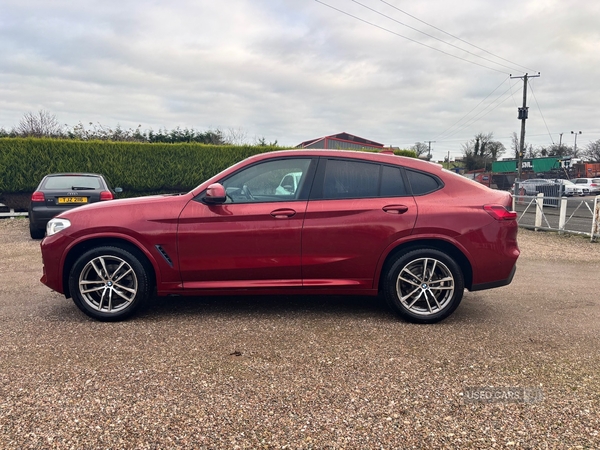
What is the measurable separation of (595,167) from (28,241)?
195 ft

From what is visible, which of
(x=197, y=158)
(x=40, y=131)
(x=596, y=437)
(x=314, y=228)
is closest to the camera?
(x=596, y=437)

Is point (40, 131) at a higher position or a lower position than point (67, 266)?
higher

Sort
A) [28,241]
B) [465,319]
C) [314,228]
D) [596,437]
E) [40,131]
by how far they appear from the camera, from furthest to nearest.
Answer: [40,131] → [28,241] → [465,319] → [314,228] → [596,437]

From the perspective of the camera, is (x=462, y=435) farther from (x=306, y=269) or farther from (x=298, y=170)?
(x=298, y=170)

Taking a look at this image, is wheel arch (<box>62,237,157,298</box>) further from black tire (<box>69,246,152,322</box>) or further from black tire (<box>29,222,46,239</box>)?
black tire (<box>29,222,46,239</box>)

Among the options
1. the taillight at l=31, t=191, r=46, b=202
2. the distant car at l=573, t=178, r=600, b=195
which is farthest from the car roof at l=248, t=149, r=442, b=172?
the distant car at l=573, t=178, r=600, b=195

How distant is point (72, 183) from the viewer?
909 centimetres

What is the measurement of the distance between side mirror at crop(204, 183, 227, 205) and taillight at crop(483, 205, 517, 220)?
92.8 inches

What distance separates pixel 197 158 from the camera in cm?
1630

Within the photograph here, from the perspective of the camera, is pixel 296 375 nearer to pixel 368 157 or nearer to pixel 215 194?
pixel 215 194

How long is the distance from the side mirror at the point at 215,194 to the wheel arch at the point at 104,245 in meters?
0.76

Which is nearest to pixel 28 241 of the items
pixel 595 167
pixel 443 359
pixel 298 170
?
pixel 298 170

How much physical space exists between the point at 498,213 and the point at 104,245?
358cm

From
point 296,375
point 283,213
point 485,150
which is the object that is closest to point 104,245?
point 283,213
